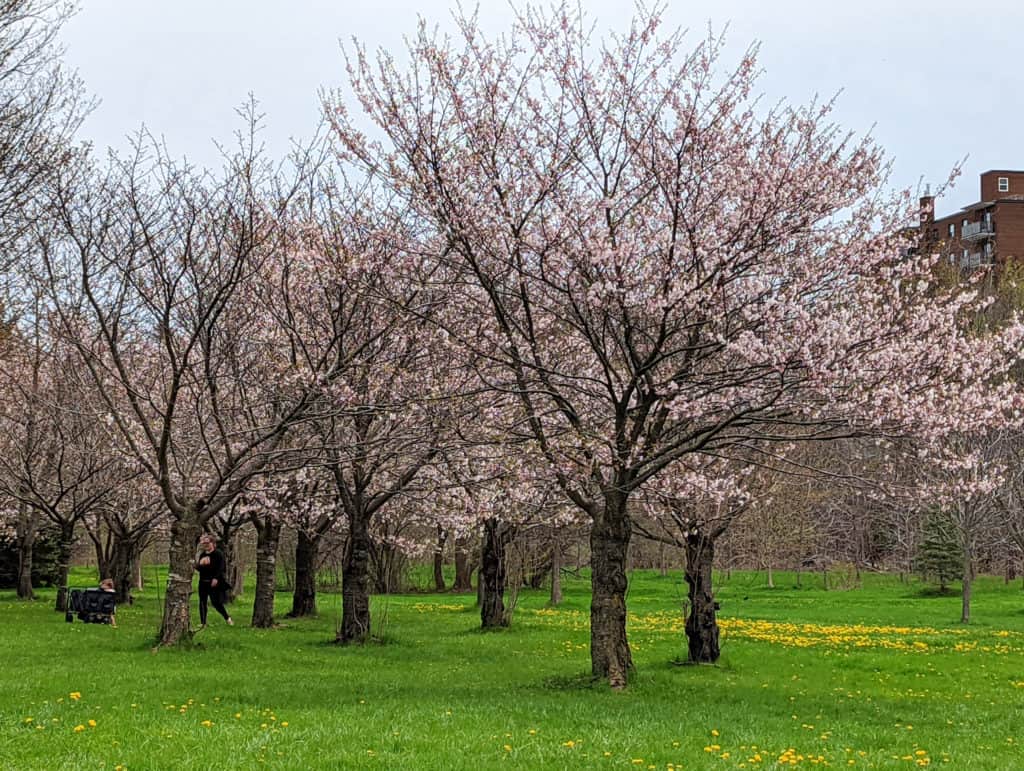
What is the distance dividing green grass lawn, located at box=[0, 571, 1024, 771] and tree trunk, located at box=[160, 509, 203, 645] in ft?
1.53

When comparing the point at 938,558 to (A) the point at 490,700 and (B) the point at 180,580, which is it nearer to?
(B) the point at 180,580

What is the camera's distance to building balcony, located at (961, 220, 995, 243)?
68.2m

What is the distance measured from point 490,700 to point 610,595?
7.32ft

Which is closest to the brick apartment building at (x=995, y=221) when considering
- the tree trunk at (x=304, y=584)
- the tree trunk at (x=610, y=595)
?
the tree trunk at (x=304, y=584)

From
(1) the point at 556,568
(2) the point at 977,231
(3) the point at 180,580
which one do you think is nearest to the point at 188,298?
(3) the point at 180,580

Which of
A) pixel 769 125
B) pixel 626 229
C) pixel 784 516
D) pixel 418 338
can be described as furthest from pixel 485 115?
pixel 784 516

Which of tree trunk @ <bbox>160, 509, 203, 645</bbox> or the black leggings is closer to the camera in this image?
tree trunk @ <bbox>160, 509, 203, 645</bbox>

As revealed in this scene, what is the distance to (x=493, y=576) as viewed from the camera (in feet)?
76.9

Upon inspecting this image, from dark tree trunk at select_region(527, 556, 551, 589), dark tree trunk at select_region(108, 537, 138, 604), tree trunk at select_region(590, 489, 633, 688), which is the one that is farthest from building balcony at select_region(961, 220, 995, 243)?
tree trunk at select_region(590, 489, 633, 688)

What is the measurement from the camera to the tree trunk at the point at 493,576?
75.4ft

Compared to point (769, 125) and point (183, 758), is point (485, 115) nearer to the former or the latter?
→ point (769, 125)

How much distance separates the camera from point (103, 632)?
1880cm

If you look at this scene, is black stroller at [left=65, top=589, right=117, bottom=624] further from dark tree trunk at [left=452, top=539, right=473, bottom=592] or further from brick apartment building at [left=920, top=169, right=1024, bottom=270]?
brick apartment building at [left=920, top=169, right=1024, bottom=270]

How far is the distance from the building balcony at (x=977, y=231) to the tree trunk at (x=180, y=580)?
206 feet
